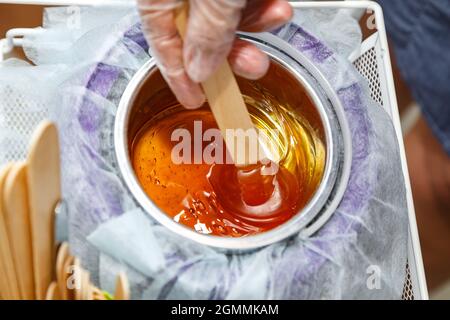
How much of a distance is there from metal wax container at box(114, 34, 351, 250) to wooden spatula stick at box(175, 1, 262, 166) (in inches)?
3.0

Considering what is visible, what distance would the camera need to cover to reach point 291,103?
0.65 meters

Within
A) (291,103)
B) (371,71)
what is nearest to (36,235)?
(291,103)

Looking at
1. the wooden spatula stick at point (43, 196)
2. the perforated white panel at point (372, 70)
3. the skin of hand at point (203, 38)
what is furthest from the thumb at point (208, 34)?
the perforated white panel at point (372, 70)

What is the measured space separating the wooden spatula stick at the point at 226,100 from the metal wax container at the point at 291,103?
0.08 m

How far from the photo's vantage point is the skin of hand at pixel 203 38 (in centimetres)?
49

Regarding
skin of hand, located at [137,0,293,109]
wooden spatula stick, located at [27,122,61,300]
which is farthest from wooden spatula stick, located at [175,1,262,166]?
wooden spatula stick, located at [27,122,61,300]

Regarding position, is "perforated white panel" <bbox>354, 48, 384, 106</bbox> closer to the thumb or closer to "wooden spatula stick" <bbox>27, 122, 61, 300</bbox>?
the thumb

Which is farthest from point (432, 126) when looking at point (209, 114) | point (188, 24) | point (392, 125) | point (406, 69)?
point (188, 24)

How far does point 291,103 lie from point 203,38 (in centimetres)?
19

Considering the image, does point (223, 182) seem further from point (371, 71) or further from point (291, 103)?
point (371, 71)

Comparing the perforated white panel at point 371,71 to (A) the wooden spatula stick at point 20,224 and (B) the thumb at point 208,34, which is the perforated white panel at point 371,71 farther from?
(A) the wooden spatula stick at point 20,224

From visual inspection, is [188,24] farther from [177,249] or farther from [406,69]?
[406,69]

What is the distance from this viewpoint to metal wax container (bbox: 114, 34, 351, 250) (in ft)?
1.73

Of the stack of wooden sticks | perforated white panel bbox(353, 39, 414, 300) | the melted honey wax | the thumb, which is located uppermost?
perforated white panel bbox(353, 39, 414, 300)
